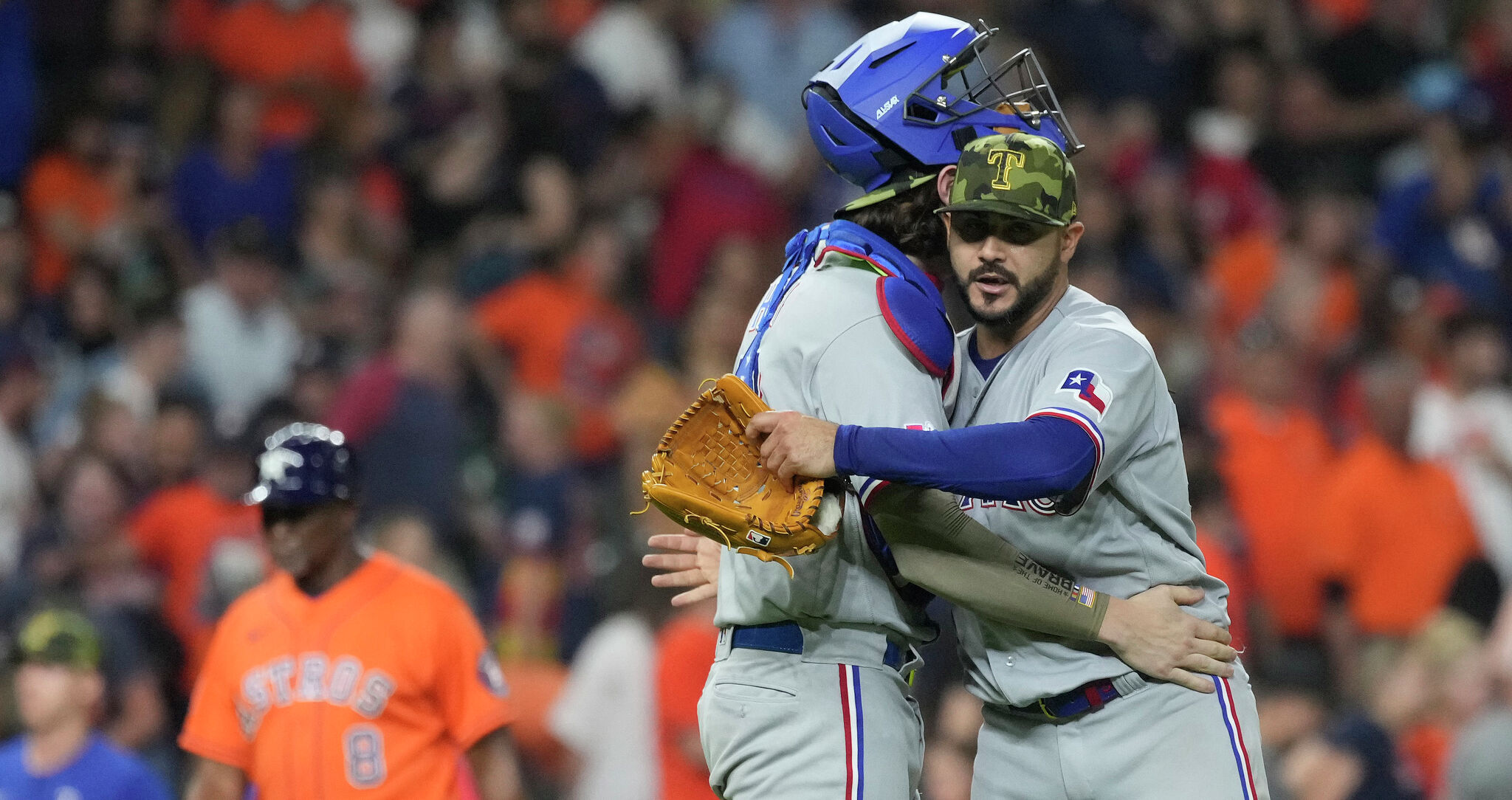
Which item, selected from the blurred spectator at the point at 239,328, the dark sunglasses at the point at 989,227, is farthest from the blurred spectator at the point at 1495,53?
the dark sunglasses at the point at 989,227

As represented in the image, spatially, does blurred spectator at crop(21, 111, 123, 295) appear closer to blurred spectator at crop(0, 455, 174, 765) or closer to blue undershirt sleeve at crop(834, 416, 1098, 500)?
blurred spectator at crop(0, 455, 174, 765)

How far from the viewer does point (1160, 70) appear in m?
12.4

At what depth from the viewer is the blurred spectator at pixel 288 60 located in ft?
34.1

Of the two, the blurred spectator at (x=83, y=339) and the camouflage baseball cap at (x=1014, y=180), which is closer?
the camouflage baseball cap at (x=1014, y=180)

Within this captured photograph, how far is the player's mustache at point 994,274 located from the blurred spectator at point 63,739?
3611 mm

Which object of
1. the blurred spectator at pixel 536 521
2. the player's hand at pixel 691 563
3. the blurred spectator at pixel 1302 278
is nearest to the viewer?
the player's hand at pixel 691 563

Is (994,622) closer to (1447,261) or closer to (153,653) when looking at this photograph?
(153,653)

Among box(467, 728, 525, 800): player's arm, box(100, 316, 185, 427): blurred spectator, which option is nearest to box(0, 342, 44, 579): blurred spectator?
box(100, 316, 185, 427): blurred spectator

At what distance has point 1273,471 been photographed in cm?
905

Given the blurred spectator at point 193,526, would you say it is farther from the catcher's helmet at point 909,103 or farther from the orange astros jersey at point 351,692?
the catcher's helmet at point 909,103

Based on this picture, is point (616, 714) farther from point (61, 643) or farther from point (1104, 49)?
point (1104, 49)

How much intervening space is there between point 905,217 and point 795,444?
0.68 metres

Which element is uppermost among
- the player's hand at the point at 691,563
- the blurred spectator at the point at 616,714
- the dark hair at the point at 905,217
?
the dark hair at the point at 905,217

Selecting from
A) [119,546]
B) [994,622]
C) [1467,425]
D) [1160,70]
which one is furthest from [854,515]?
[1160,70]
